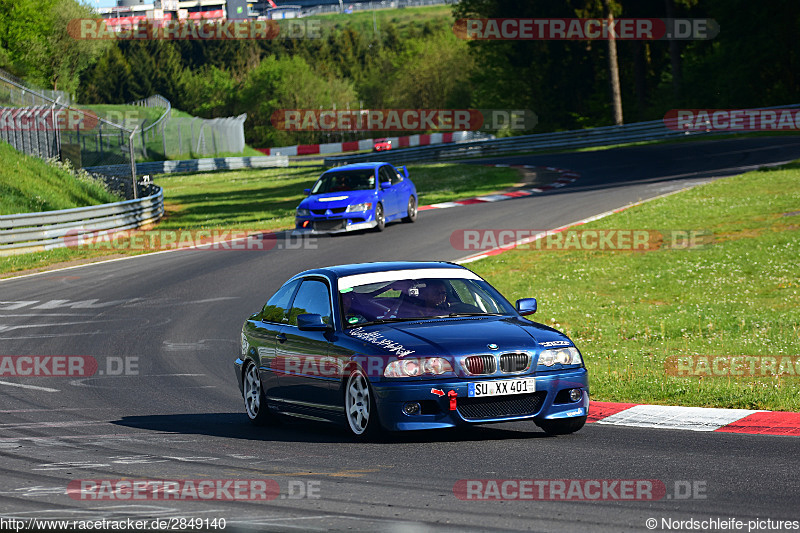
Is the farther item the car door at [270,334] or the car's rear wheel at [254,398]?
the car's rear wheel at [254,398]

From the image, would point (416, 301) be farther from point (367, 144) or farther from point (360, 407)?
point (367, 144)

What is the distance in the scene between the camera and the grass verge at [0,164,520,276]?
27.8 meters

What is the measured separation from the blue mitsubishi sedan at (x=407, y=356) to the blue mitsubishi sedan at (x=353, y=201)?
653 inches

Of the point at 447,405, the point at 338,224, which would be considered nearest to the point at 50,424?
the point at 447,405

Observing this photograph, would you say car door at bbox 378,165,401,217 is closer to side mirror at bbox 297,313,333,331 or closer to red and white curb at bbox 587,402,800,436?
red and white curb at bbox 587,402,800,436

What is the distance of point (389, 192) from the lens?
28.0m

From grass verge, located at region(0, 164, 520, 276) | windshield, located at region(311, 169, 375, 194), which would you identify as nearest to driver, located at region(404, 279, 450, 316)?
grass verge, located at region(0, 164, 520, 276)

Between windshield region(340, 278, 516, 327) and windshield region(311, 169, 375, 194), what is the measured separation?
710 inches

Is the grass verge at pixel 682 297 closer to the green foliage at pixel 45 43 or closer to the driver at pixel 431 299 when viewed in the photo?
the driver at pixel 431 299

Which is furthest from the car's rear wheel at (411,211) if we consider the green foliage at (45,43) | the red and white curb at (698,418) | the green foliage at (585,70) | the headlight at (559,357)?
the green foliage at (45,43)

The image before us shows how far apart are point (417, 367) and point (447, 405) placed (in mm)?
354

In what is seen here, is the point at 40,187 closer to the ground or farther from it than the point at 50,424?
farther from it

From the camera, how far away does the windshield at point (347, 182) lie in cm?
2766

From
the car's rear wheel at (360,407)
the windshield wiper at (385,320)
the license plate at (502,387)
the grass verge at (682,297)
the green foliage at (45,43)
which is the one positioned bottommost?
the grass verge at (682,297)
